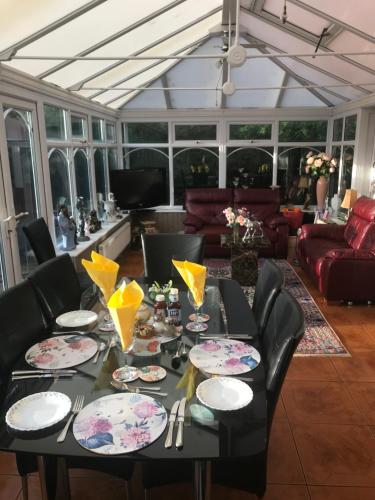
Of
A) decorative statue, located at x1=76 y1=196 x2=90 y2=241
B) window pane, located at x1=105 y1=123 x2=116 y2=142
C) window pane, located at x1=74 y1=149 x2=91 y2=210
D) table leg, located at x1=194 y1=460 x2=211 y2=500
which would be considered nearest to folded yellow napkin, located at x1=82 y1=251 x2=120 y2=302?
table leg, located at x1=194 y1=460 x2=211 y2=500

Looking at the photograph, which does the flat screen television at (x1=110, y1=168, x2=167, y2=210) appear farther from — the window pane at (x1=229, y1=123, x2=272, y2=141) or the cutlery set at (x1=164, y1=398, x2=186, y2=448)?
the cutlery set at (x1=164, y1=398, x2=186, y2=448)

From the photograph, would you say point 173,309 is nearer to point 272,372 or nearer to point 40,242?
point 272,372

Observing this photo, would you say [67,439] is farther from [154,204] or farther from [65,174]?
[154,204]

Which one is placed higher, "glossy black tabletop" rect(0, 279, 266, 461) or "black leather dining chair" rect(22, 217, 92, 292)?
"black leather dining chair" rect(22, 217, 92, 292)

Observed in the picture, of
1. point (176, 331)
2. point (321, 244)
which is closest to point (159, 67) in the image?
point (321, 244)

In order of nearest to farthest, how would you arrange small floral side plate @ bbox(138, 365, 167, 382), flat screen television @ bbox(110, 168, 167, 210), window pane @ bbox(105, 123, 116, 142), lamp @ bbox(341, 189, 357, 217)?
small floral side plate @ bbox(138, 365, 167, 382)
lamp @ bbox(341, 189, 357, 217)
flat screen television @ bbox(110, 168, 167, 210)
window pane @ bbox(105, 123, 116, 142)

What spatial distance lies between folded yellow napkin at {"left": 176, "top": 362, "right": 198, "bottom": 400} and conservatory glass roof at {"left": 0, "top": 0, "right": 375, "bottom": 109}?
2087 millimetres

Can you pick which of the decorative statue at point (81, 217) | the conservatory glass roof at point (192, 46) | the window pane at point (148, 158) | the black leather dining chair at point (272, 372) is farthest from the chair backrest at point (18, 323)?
the window pane at point (148, 158)

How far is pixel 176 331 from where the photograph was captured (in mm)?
1943

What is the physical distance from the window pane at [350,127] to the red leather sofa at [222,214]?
4.51 ft

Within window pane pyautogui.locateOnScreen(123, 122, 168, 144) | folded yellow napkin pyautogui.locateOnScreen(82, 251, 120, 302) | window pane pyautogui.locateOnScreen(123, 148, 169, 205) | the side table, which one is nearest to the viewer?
folded yellow napkin pyautogui.locateOnScreen(82, 251, 120, 302)

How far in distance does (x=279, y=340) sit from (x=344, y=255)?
2.64 metres

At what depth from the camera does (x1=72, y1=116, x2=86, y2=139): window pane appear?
5.10 meters

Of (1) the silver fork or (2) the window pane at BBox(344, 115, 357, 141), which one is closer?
(1) the silver fork
